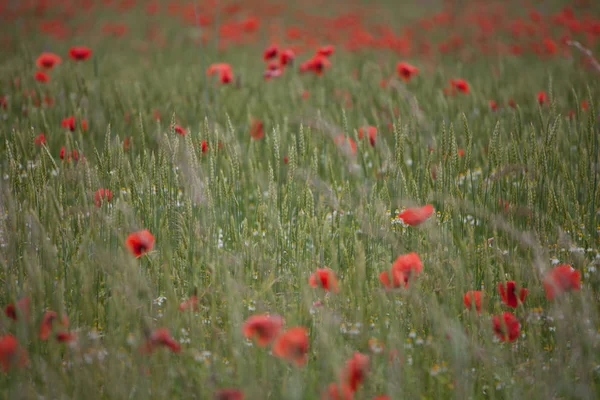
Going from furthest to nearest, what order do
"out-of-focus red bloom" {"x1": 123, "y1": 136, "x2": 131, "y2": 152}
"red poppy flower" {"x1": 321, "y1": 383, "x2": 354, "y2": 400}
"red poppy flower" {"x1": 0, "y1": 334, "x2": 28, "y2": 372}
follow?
"out-of-focus red bloom" {"x1": 123, "y1": 136, "x2": 131, "y2": 152}
"red poppy flower" {"x1": 0, "y1": 334, "x2": 28, "y2": 372}
"red poppy flower" {"x1": 321, "y1": 383, "x2": 354, "y2": 400}

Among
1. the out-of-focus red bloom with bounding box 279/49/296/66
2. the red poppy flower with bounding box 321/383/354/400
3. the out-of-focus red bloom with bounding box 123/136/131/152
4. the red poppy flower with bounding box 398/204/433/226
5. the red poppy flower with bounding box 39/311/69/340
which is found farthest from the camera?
the out-of-focus red bloom with bounding box 279/49/296/66

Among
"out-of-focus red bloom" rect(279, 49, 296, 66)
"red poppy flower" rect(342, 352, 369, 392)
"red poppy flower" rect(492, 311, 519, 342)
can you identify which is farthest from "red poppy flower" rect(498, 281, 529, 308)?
"out-of-focus red bloom" rect(279, 49, 296, 66)

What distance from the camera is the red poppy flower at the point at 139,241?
1679 mm

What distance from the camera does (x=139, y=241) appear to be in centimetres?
170

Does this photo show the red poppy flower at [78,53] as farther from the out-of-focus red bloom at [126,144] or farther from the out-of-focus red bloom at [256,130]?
the out-of-focus red bloom at [256,130]

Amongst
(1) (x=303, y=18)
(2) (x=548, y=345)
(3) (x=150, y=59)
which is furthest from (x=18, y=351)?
(1) (x=303, y=18)

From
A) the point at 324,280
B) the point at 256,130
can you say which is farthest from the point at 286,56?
the point at 324,280

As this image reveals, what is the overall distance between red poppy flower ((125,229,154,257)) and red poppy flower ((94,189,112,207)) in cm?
36

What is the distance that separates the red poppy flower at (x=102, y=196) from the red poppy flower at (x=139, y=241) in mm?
356

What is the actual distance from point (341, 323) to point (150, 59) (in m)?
4.89

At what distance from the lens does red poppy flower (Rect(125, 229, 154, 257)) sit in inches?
66.1

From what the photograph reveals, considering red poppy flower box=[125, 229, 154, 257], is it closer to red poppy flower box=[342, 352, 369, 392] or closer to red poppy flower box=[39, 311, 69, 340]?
red poppy flower box=[39, 311, 69, 340]

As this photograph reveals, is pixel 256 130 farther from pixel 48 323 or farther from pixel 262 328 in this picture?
pixel 262 328

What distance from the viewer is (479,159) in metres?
3.04
